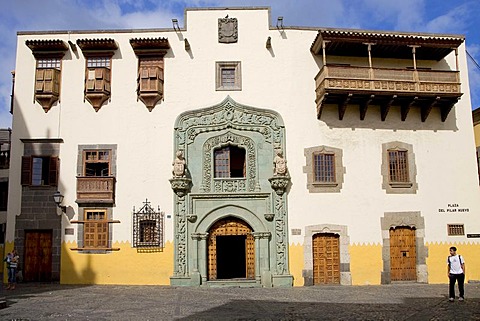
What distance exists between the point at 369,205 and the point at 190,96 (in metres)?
8.81

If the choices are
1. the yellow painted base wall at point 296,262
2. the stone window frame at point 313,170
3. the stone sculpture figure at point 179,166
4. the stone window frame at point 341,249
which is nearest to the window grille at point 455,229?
the stone window frame at point 341,249

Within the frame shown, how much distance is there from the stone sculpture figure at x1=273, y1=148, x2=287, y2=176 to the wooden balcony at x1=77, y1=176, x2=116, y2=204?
22.1ft

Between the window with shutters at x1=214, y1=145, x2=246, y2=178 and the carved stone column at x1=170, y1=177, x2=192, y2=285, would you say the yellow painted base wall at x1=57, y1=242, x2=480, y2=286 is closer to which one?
the carved stone column at x1=170, y1=177, x2=192, y2=285

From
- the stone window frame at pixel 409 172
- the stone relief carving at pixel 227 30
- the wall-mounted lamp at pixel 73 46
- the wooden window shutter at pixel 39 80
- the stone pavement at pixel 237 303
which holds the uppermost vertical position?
the stone relief carving at pixel 227 30

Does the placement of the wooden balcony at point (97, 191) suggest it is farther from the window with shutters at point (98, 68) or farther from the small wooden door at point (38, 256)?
the window with shutters at point (98, 68)

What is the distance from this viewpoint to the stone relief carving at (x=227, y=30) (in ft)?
70.4

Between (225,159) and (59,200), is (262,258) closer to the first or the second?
(225,159)

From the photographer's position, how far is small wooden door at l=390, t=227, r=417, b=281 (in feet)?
66.6

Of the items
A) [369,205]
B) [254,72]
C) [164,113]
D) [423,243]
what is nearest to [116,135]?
[164,113]

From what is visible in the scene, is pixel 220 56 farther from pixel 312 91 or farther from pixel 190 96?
pixel 312 91

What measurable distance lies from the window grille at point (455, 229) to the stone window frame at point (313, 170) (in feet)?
16.2

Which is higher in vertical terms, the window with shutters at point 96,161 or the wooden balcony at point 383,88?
the wooden balcony at point 383,88

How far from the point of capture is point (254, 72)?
21281mm

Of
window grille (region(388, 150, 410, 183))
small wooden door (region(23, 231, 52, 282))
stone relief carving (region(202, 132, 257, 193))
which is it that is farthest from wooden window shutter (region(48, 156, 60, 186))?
window grille (region(388, 150, 410, 183))
